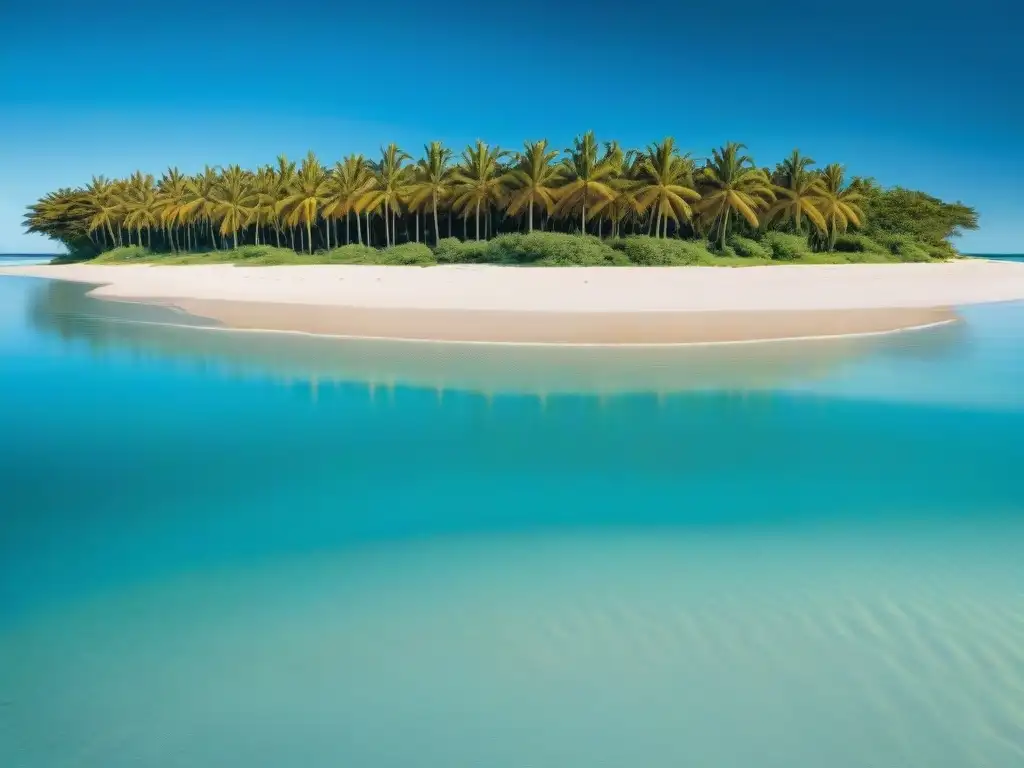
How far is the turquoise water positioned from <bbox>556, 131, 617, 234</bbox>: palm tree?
1311 inches

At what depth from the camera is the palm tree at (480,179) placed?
148ft

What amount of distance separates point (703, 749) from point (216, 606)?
279 cm

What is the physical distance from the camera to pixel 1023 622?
439cm

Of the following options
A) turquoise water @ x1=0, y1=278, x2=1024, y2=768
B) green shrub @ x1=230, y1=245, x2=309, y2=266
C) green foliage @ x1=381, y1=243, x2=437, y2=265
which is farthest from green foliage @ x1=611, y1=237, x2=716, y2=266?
turquoise water @ x1=0, y1=278, x2=1024, y2=768

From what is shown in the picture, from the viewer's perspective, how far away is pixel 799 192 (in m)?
45.9

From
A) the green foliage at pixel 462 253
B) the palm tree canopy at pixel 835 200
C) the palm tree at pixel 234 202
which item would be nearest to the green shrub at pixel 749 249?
the palm tree canopy at pixel 835 200

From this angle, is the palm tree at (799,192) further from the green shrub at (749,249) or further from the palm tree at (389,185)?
the palm tree at (389,185)

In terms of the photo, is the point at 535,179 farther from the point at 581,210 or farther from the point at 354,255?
the point at 354,255

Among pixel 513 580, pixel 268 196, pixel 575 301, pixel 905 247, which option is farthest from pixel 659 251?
pixel 513 580

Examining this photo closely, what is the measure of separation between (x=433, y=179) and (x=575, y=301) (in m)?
26.3

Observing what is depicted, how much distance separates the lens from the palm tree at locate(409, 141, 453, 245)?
46.4m

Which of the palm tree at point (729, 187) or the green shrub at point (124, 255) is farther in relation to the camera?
the green shrub at point (124, 255)

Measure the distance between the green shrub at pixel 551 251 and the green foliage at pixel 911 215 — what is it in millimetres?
22801

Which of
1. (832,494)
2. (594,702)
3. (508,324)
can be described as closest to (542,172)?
(508,324)
